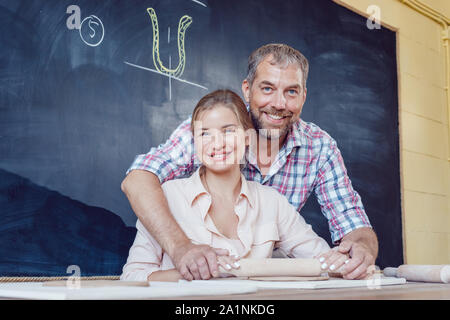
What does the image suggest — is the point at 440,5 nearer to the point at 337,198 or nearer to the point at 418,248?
the point at 418,248

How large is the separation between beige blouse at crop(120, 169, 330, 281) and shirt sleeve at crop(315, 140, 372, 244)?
386 mm

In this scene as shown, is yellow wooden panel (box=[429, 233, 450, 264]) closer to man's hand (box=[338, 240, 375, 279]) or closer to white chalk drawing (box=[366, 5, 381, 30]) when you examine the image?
white chalk drawing (box=[366, 5, 381, 30])

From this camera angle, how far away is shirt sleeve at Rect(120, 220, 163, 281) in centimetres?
117

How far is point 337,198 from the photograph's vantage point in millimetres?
1843

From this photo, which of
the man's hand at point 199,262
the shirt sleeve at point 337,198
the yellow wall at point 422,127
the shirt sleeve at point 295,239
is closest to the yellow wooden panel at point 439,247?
the yellow wall at point 422,127

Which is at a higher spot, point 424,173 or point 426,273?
point 424,173

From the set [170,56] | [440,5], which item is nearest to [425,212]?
[440,5]

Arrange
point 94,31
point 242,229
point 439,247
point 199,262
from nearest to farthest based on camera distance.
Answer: point 199,262, point 242,229, point 94,31, point 439,247

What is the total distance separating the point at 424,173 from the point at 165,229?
8.85 feet

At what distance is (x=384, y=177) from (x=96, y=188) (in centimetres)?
191

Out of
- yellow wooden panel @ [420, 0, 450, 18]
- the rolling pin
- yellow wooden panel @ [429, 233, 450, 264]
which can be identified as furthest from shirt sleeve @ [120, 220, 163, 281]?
yellow wooden panel @ [420, 0, 450, 18]

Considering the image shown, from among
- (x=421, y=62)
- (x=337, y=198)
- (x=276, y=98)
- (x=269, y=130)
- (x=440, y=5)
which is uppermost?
(x=440, y=5)
